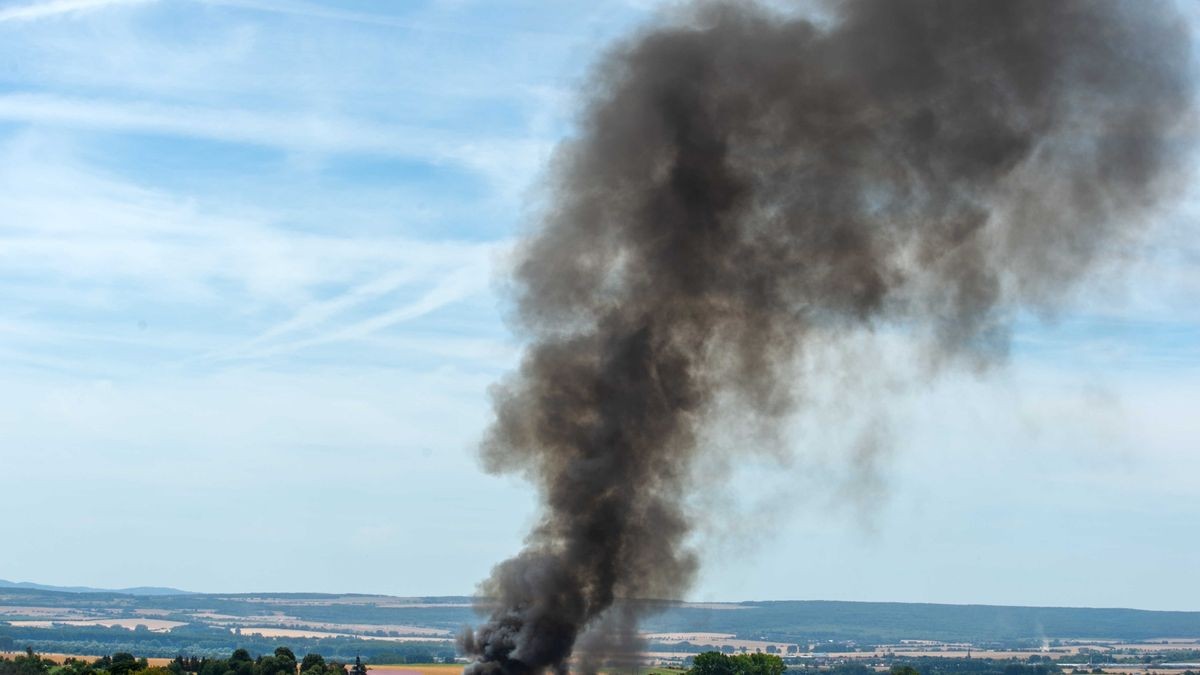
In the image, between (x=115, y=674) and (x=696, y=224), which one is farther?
(x=115, y=674)

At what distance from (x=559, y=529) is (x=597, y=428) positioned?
12.5 feet

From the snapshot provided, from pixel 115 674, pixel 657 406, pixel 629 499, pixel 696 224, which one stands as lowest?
pixel 115 674

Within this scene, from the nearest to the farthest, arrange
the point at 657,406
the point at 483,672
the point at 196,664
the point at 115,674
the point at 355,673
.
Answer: the point at 483,672
the point at 657,406
the point at 355,673
the point at 115,674
the point at 196,664

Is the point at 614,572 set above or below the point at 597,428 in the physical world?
below

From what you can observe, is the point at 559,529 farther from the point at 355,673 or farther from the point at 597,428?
the point at 355,673

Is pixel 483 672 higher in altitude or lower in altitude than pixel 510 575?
lower

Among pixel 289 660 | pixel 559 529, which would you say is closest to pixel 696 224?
pixel 559 529

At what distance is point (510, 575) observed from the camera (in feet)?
175

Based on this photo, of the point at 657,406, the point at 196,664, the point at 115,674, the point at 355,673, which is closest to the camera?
the point at 657,406

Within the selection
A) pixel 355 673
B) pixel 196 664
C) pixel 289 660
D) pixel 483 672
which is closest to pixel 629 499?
pixel 483 672

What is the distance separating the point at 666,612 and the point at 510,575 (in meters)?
7.25

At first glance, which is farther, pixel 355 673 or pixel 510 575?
pixel 355 673

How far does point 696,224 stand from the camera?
58094 millimetres

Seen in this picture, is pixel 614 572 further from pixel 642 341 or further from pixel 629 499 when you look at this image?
pixel 642 341
